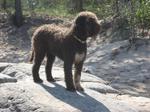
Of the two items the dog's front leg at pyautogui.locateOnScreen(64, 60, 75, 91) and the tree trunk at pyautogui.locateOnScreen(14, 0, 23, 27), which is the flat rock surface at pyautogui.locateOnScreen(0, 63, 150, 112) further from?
the tree trunk at pyautogui.locateOnScreen(14, 0, 23, 27)

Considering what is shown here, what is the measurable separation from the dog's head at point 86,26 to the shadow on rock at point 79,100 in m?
0.99

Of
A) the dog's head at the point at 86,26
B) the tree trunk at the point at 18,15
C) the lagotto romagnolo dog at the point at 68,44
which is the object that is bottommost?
the tree trunk at the point at 18,15

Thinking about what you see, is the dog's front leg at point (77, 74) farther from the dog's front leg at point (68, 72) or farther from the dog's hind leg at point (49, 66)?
the dog's hind leg at point (49, 66)

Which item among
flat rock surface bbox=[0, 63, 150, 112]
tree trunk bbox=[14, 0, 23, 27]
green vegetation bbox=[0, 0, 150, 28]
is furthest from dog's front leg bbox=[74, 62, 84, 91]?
tree trunk bbox=[14, 0, 23, 27]

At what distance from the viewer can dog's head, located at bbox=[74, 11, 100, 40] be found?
23.1ft

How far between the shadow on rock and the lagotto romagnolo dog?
0.15 metres

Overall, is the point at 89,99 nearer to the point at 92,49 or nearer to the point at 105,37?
the point at 92,49

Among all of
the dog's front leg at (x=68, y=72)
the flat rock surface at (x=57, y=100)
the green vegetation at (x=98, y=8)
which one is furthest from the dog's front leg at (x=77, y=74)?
the green vegetation at (x=98, y=8)

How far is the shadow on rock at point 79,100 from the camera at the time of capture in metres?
7.23

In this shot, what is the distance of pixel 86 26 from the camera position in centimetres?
708

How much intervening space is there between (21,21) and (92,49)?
484 cm

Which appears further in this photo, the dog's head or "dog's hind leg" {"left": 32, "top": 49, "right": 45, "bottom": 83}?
"dog's hind leg" {"left": 32, "top": 49, "right": 45, "bottom": 83}

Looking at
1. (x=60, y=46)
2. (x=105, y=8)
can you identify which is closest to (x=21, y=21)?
(x=105, y=8)

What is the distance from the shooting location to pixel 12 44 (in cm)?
1736
